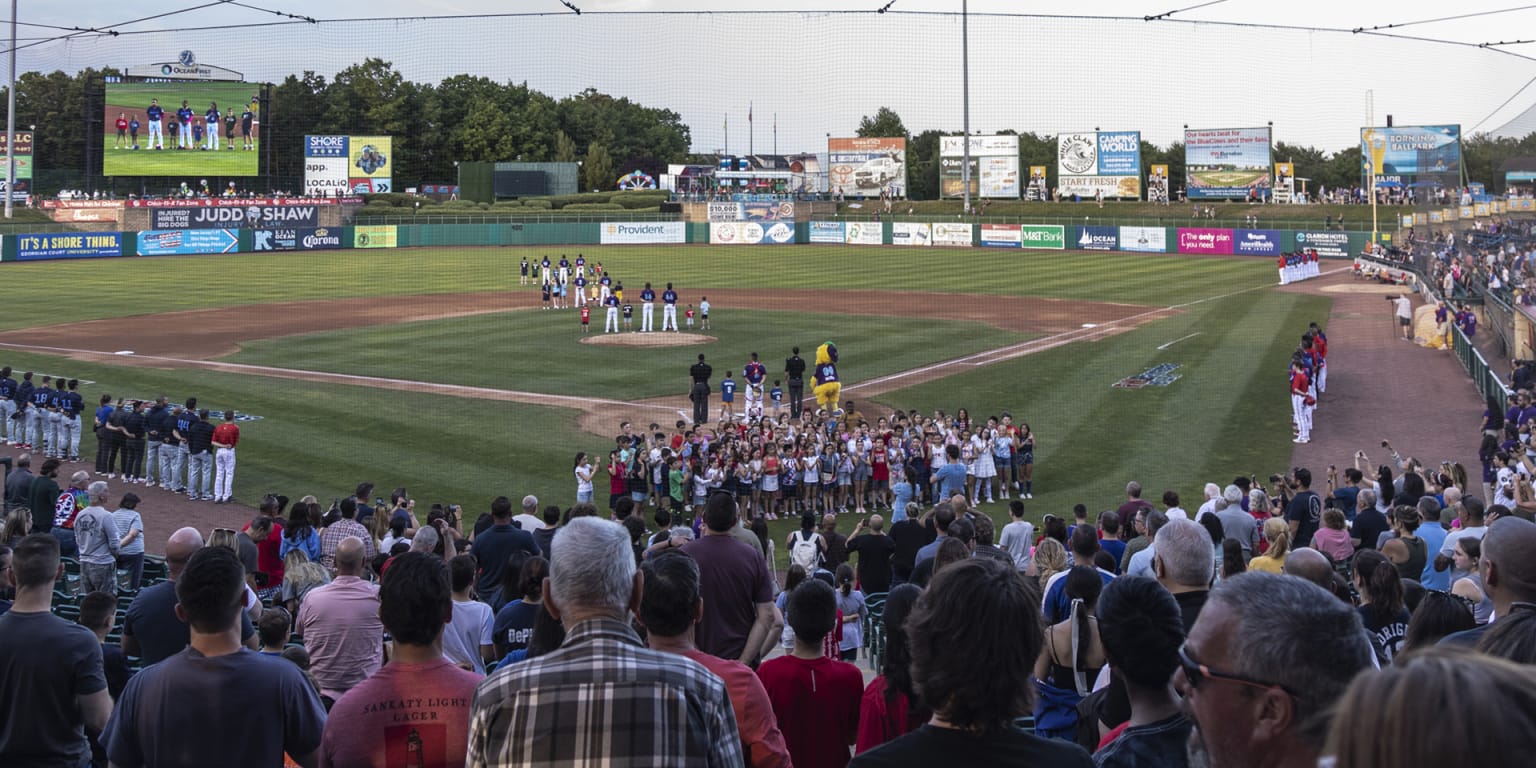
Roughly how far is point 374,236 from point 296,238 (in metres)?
4.33

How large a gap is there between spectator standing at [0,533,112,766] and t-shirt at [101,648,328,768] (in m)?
0.80

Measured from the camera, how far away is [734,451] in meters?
18.4

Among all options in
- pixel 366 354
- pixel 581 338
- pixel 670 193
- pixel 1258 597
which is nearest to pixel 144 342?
pixel 366 354

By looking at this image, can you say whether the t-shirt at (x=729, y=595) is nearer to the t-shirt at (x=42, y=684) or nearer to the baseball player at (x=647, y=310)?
the t-shirt at (x=42, y=684)

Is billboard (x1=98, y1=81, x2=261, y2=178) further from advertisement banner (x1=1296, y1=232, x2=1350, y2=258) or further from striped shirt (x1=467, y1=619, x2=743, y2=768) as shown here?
striped shirt (x1=467, y1=619, x2=743, y2=768)

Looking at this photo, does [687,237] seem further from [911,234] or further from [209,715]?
[209,715]

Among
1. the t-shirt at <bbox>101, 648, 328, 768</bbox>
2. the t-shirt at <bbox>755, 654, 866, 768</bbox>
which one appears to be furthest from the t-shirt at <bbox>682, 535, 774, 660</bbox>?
the t-shirt at <bbox>101, 648, 328, 768</bbox>

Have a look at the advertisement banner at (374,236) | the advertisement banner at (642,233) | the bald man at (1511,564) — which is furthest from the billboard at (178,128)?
the bald man at (1511,564)

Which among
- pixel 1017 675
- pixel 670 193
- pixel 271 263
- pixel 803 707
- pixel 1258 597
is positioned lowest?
pixel 803 707

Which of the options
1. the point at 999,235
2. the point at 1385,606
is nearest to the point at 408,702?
the point at 1385,606

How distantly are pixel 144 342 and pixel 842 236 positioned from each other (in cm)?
4924

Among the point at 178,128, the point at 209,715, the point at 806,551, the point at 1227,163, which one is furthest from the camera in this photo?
the point at 1227,163

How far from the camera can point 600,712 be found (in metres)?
3.42

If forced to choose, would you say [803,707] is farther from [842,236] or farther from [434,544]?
[842,236]
